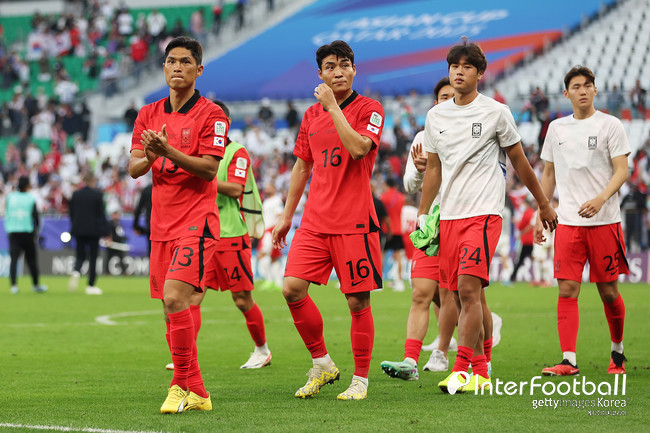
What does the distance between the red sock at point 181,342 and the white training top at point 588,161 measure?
144 inches

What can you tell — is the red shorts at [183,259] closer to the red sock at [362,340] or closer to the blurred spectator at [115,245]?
the red sock at [362,340]

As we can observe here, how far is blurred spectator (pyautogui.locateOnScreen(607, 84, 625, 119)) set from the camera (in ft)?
89.8

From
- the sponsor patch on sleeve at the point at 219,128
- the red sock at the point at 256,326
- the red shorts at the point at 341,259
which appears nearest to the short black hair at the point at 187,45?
the sponsor patch on sleeve at the point at 219,128

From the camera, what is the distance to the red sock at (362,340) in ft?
22.4

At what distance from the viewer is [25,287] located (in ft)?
72.7

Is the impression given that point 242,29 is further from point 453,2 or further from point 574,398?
point 574,398

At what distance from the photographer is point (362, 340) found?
687cm

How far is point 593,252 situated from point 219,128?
3.57 metres

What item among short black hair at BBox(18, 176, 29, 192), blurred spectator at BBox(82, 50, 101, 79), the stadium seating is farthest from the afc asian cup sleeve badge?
blurred spectator at BBox(82, 50, 101, 79)

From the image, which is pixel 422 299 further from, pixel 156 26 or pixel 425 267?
pixel 156 26

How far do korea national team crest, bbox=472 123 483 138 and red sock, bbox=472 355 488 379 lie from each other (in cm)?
161

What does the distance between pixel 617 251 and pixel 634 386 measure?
4.54ft

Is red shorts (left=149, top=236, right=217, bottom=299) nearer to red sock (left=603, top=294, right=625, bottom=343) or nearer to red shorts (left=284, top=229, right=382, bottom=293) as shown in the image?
red shorts (left=284, top=229, right=382, bottom=293)

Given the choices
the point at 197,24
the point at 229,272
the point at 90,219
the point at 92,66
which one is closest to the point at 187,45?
the point at 229,272
